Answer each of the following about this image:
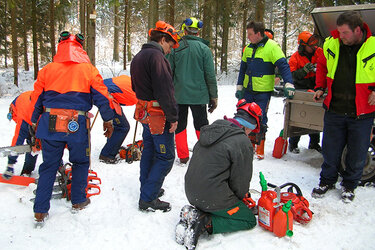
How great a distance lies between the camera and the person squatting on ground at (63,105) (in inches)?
125

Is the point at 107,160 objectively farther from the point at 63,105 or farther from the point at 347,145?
the point at 347,145

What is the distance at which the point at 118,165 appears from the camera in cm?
508

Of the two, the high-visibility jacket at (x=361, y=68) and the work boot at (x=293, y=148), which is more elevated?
the high-visibility jacket at (x=361, y=68)

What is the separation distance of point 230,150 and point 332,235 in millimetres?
1447

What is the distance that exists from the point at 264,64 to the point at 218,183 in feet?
9.48

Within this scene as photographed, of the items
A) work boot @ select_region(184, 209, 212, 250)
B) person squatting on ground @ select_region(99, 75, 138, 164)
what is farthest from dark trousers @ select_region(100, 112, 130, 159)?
work boot @ select_region(184, 209, 212, 250)

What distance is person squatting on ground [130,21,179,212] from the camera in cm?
328

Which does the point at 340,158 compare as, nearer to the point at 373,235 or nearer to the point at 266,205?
the point at 373,235

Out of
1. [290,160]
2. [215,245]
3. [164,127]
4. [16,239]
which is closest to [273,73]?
[290,160]

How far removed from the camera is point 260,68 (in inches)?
198

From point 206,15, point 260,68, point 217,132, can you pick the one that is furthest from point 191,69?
point 206,15

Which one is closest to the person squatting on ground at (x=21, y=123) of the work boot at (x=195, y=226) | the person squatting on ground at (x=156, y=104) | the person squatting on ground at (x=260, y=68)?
the person squatting on ground at (x=156, y=104)

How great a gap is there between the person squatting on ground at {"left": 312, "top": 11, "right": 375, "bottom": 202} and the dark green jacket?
5.63 ft

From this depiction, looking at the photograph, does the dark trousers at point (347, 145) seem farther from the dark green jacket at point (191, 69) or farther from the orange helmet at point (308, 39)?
the dark green jacket at point (191, 69)
